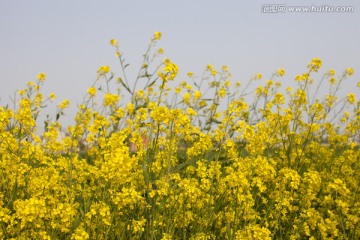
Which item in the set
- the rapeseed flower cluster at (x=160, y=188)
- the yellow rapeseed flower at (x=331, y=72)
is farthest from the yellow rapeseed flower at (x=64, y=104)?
the yellow rapeseed flower at (x=331, y=72)

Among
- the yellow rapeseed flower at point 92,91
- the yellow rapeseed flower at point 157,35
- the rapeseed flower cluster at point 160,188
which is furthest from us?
the yellow rapeseed flower at point 157,35

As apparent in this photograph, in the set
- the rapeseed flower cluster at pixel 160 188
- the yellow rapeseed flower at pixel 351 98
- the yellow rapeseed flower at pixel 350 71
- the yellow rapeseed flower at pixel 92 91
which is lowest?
the rapeseed flower cluster at pixel 160 188

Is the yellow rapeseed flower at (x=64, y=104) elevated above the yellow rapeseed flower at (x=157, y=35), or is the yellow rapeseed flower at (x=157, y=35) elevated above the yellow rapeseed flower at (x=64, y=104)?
the yellow rapeseed flower at (x=157, y=35)

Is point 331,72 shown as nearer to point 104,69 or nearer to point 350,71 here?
point 350,71

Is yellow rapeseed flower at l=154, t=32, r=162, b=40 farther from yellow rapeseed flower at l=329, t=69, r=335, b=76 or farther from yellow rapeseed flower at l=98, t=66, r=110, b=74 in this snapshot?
yellow rapeseed flower at l=329, t=69, r=335, b=76

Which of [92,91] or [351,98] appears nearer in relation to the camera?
[92,91]

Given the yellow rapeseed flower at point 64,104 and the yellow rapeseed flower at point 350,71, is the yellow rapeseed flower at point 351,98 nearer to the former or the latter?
the yellow rapeseed flower at point 350,71

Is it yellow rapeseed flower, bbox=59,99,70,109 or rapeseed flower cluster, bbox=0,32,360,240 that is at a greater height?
yellow rapeseed flower, bbox=59,99,70,109

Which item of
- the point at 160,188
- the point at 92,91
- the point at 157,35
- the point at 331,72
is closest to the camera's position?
the point at 160,188

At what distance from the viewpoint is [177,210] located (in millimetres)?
3533

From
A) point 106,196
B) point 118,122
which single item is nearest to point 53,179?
point 106,196

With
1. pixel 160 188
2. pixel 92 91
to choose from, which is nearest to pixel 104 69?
pixel 92 91

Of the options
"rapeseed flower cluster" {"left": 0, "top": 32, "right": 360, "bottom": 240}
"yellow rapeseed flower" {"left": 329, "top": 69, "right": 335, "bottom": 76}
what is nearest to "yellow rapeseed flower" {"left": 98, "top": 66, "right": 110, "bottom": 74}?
"rapeseed flower cluster" {"left": 0, "top": 32, "right": 360, "bottom": 240}

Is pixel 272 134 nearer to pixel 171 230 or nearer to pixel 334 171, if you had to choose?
pixel 334 171
